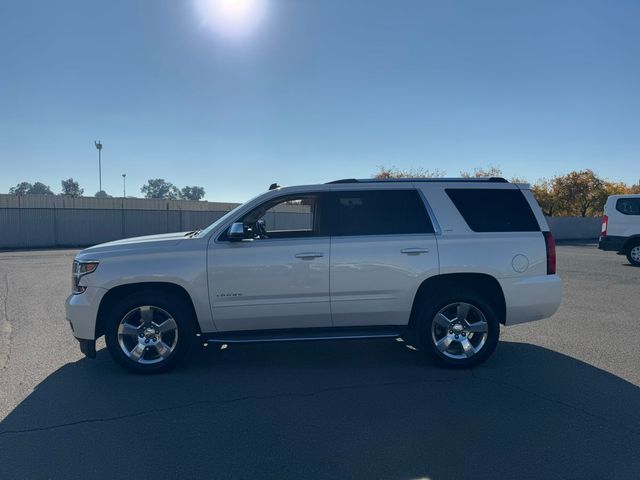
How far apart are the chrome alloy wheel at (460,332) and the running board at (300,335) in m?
0.46

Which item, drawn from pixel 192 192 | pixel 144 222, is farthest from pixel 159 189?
pixel 144 222

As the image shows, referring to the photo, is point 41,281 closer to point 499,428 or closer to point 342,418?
point 342,418

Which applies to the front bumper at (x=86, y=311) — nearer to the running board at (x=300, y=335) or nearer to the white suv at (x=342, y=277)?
the white suv at (x=342, y=277)

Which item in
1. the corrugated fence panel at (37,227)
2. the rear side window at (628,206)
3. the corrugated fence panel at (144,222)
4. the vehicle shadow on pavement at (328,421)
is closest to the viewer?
the vehicle shadow on pavement at (328,421)

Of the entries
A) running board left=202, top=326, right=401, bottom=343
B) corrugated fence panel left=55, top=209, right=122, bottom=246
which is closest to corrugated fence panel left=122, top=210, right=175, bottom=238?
corrugated fence panel left=55, top=209, right=122, bottom=246

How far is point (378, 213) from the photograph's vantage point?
514cm

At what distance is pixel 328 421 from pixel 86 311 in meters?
2.71

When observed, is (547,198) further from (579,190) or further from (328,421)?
(328,421)

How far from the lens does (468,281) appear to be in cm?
521

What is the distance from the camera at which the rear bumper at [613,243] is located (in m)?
15.0

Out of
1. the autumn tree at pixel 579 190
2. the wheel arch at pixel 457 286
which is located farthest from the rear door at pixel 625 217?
the autumn tree at pixel 579 190

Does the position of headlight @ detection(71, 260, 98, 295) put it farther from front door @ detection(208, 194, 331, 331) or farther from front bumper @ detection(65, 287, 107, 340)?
front door @ detection(208, 194, 331, 331)

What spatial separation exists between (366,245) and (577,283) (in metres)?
8.43

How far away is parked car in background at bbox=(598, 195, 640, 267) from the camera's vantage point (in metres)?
14.8
